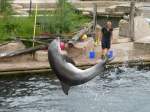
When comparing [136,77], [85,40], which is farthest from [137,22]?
[136,77]

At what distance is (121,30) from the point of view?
28.7 metres

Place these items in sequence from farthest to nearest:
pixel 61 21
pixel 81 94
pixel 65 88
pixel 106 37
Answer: pixel 61 21 → pixel 106 37 → pixel 81 94 → pixel 65 88

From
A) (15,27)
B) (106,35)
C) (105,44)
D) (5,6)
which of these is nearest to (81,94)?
(105,44)

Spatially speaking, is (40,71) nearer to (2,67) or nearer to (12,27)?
(2,67)

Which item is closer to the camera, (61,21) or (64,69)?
(64,69)

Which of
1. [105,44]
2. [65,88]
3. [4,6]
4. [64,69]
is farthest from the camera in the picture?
[4,6]

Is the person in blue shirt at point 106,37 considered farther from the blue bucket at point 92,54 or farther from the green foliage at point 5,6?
the green foliage at point 5,6

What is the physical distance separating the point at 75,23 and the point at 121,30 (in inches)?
96.7

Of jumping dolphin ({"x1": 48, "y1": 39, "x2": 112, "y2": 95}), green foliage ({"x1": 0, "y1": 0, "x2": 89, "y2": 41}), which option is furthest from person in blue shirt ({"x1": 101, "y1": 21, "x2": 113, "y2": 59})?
jumping dolphin ({"x1": 48, "y1": 39, "x2": 112, "y2": 95})

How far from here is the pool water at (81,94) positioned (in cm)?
1848

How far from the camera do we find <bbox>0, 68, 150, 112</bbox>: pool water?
18484mm

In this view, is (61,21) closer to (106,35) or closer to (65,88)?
(106,35)

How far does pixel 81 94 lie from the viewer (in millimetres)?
20125

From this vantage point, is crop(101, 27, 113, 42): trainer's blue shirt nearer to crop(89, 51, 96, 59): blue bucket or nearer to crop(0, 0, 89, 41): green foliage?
crop(89, 51, 96, 59): blue bucket
